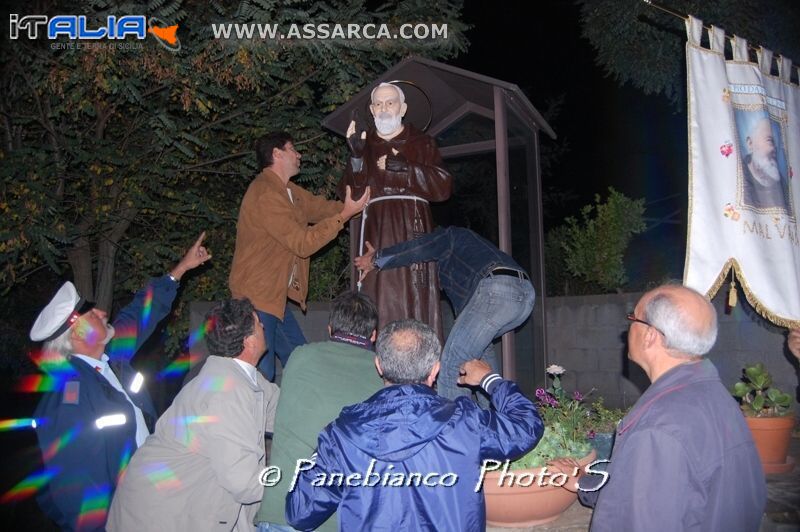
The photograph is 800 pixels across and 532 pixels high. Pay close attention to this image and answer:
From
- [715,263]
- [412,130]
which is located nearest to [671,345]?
[715,263]

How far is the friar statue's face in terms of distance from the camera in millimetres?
4832

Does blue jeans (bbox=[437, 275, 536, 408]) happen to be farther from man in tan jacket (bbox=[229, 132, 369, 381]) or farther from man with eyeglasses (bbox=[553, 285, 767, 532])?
man with eyeglasses (bbox=[553, 285, 767, 532])

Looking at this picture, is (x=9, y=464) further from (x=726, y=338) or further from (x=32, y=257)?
(x=726, y=338)

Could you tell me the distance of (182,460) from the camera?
111 inches

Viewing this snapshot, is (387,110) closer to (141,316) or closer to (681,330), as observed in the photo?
(141,316)

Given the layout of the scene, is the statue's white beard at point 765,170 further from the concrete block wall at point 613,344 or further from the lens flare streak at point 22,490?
the lens flare streak at point 22,490

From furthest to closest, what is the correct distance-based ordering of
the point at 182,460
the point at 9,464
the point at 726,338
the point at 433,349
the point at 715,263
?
the point at 9,464, the point at 726,338, the point at 715,263, the point at 182,460, the point at 433,349

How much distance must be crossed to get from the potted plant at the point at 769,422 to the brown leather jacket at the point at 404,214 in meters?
2.26

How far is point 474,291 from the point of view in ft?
12.9

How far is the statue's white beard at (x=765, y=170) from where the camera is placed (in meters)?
4.27

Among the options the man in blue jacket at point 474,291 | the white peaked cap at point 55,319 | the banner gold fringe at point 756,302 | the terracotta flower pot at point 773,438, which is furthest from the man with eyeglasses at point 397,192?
the terracotta flower pot at point 773,438

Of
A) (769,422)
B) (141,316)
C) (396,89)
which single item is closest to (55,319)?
(141,316)

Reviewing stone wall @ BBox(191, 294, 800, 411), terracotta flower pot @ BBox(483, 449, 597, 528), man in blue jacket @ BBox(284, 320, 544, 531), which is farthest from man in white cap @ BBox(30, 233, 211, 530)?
stone wall @ BBox(191, 294, 800, 411)

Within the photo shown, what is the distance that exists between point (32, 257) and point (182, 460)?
4669mm
